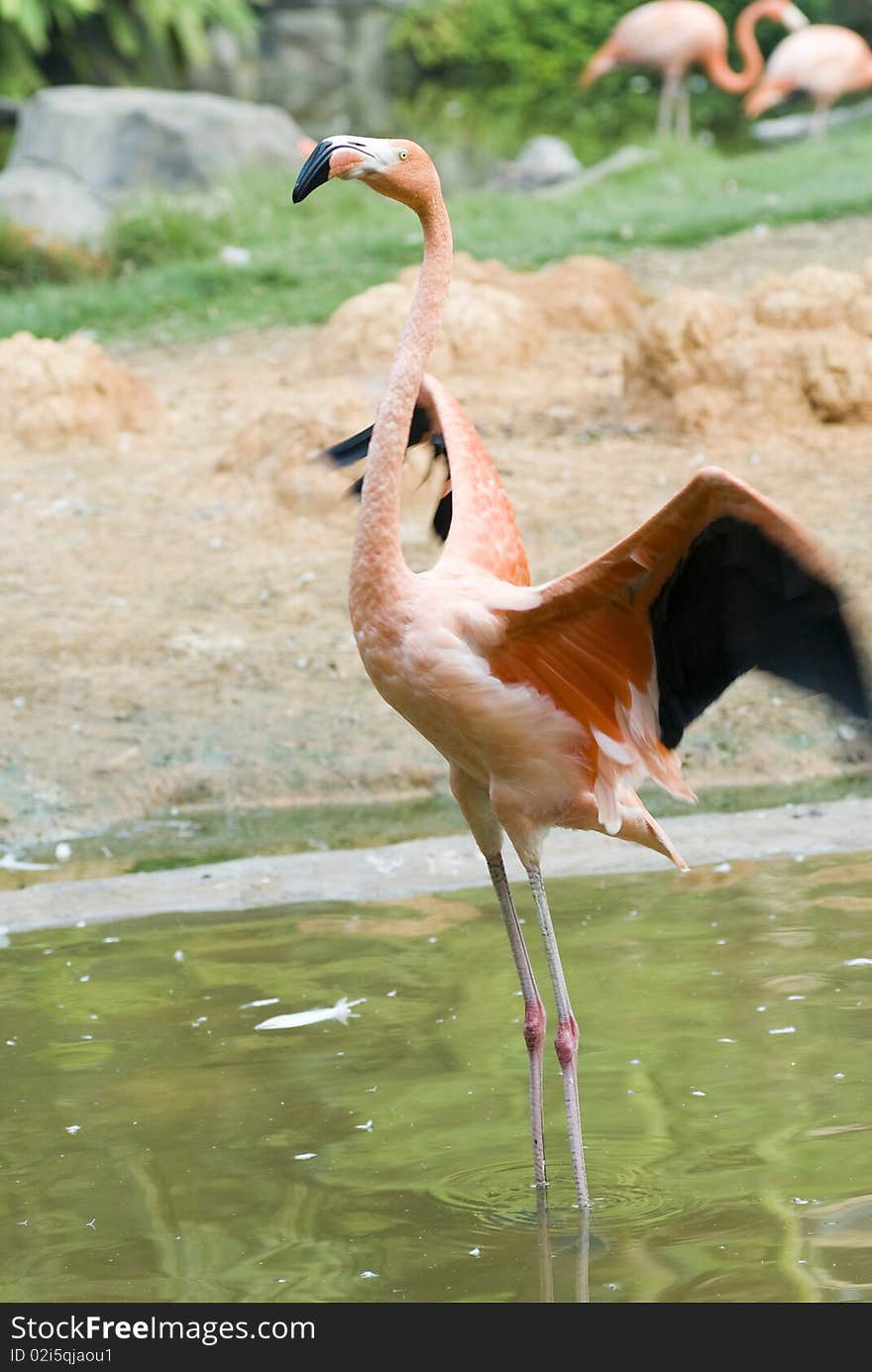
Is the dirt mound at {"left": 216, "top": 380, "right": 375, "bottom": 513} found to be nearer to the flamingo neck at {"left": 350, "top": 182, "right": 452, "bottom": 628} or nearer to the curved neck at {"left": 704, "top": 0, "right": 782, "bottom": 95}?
the flamingo neck at {"left": 350, "top": 182, "right": 452, "bottom": 628}

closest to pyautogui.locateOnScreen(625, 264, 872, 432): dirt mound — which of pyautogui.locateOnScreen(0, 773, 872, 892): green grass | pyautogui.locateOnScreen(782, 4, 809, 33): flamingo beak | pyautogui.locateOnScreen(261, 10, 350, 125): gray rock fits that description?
pyautogui.locateOnScreen(0, 773, 872, 892): green grass

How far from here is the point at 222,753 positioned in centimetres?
631

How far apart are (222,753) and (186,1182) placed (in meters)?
2.81

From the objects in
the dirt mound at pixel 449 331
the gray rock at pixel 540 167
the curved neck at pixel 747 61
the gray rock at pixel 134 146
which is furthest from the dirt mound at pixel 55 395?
the curved neck at pixel 747 61

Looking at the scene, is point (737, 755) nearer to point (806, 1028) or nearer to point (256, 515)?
point (806, 1028)

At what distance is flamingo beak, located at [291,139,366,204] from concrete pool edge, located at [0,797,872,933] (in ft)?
7.32

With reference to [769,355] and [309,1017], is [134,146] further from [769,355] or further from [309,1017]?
[309,1017]

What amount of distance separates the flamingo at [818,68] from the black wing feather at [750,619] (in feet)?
47.6

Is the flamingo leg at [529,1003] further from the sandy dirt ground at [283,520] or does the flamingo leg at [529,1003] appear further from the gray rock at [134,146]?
the gray rock at [134,146]

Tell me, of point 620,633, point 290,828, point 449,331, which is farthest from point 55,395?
point 620,633

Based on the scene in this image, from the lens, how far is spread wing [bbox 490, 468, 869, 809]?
3.18 meters
